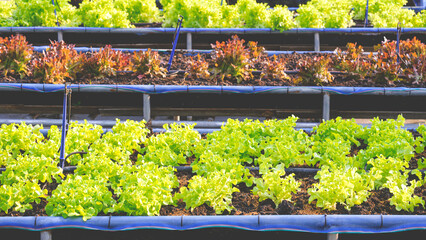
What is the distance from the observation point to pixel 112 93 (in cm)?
519

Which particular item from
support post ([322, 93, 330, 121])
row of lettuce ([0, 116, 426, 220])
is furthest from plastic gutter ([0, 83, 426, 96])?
row of lettuce ([0, 116, 426, 220])

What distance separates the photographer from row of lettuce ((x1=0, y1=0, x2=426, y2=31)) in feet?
23.0

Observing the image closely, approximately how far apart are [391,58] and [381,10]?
2533 mm

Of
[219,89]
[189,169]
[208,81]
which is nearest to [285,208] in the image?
[189,169]

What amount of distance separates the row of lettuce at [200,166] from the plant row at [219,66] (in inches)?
52.3

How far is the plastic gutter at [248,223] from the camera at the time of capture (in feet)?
9.51

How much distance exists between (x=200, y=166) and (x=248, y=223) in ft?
2.59

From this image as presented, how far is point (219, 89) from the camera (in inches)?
201

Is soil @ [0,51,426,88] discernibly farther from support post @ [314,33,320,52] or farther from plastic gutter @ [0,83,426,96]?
support post @ [314,33,320,52]

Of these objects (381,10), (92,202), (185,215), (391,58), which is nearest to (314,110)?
(391,58)

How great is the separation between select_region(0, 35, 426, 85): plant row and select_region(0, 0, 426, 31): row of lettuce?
1.37m

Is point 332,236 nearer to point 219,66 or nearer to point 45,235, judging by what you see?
point 45,235

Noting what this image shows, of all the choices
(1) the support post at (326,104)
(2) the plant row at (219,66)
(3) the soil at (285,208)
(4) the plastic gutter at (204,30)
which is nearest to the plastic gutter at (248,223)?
(3) the soil at (285,208)

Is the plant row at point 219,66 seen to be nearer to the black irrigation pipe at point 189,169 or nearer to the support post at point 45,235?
the black irrigation pipe at point 189,169
